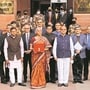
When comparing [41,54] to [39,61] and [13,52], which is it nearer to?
[39,61]

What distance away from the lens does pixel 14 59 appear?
14031 millimetres

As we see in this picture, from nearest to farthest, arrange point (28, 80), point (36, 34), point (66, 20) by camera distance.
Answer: point (36, 34) < point (28, 80) < point (66, 20)

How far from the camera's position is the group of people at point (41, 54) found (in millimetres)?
13906

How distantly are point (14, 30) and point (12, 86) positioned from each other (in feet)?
5.33

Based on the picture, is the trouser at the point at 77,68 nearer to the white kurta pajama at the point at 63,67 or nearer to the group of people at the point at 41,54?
the group of people at the point at 41,54

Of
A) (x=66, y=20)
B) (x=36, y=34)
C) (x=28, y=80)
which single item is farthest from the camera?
(x=66, y=20)

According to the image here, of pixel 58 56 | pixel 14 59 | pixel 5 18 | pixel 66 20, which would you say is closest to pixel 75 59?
pixel 58 56

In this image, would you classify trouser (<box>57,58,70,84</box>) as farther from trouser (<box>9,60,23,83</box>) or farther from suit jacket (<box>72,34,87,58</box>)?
trouser (<box>9,60,23,83</box>)

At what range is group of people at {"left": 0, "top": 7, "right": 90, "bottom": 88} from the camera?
1391cm

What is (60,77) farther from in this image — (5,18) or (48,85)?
(5,18)

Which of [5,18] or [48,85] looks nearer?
[48,85]

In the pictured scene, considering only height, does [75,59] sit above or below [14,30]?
below

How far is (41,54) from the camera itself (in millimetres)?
13891

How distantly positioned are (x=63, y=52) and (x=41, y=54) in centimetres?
64
